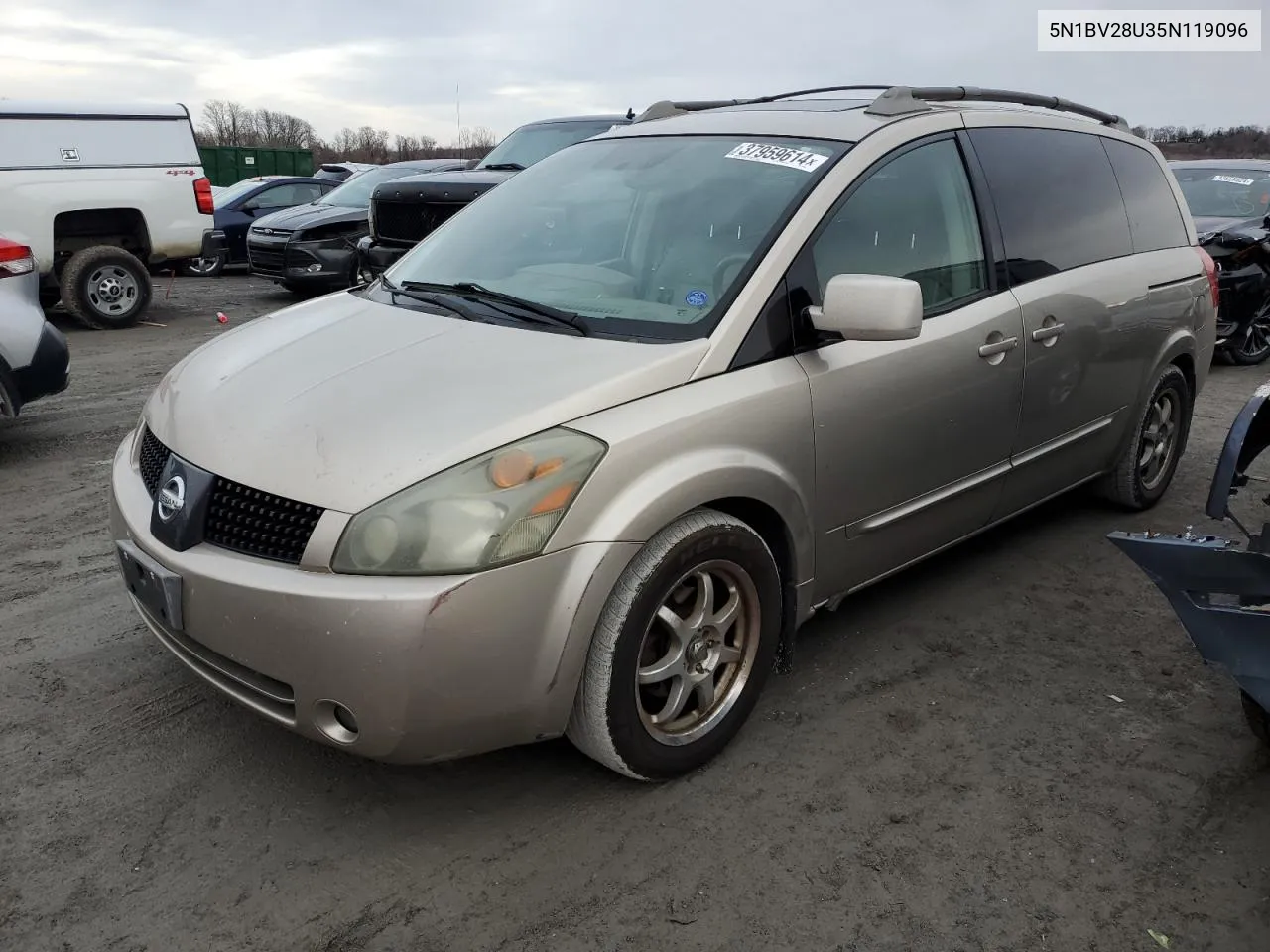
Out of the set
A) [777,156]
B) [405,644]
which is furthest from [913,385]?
[405,644]

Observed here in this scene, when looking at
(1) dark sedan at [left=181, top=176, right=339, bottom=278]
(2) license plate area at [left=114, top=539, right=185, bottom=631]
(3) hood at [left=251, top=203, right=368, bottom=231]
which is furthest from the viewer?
(1) dark sedan at [left=181, top=176, right=339, bottom=278]

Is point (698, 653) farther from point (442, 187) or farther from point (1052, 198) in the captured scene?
point (442, 187)

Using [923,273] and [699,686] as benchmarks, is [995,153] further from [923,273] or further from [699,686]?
[699,686]

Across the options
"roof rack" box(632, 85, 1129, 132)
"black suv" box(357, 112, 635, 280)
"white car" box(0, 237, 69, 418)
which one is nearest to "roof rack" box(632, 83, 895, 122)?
"roof rack" box(632, 85, 1129, 132)

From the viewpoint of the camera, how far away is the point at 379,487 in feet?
7.60

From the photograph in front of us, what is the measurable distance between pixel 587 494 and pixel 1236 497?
1826 mm

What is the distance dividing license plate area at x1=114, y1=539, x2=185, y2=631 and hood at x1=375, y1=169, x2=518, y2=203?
7.05 meters

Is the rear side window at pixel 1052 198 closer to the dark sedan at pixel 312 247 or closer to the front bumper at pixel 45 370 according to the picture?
the front bumper at pixel 45 370

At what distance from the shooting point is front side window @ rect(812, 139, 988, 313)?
3.13 meters

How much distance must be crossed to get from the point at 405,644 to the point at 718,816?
1.00 meters

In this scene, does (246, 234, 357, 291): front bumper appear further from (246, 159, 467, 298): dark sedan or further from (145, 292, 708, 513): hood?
(145, 292, 708, 513): hood

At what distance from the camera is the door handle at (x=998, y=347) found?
3.47 m

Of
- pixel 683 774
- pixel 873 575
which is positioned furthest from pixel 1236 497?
pixel 683 774

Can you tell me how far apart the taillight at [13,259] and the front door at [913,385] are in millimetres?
4565
